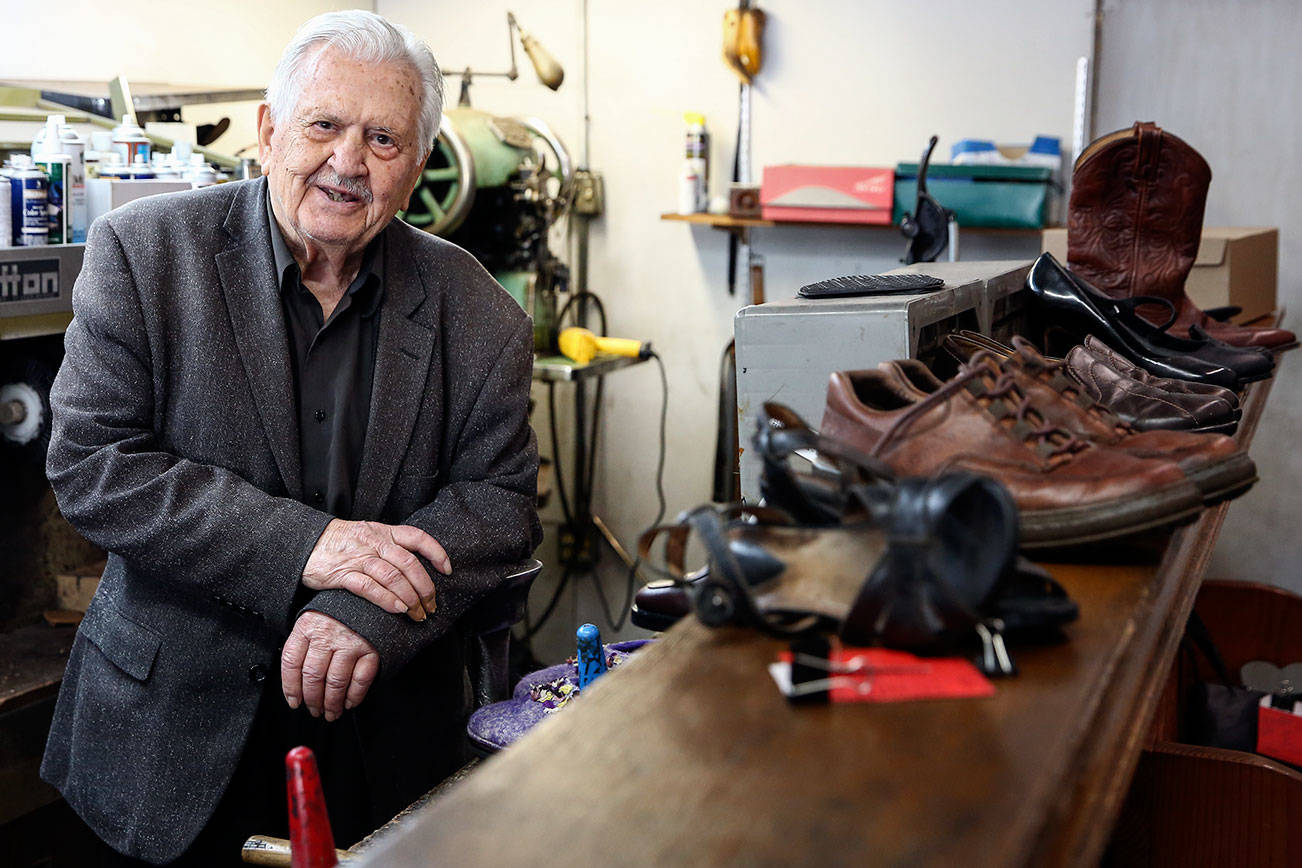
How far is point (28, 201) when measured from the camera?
7.39 ft

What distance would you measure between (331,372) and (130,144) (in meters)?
1.15

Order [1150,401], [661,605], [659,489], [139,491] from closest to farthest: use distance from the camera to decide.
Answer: [661,605], [1150,401], [139,491], [659,489]

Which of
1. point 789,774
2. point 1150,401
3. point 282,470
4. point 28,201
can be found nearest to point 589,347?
point 28,201

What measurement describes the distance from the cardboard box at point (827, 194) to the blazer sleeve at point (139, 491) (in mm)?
2242

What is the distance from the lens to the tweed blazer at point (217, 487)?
1.66 m

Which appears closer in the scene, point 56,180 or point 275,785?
point 275,785

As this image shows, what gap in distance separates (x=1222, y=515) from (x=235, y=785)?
1.42 m

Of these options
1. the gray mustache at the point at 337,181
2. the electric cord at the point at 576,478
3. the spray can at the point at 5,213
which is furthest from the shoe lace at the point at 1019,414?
the electric cord at the point at 576,478

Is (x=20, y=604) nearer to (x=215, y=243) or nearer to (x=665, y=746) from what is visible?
(x=215, y=243)

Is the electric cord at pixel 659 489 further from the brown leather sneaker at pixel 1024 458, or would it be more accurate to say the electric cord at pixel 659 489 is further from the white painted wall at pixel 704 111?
the brown leather sneaker at pixel 1024 458

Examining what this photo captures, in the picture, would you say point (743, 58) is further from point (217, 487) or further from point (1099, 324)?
point (217, 487)

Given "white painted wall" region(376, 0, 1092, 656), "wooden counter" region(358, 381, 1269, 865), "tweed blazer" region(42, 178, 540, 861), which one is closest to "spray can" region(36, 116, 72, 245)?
"tweed blazer" region(42, 178, 540, 861)

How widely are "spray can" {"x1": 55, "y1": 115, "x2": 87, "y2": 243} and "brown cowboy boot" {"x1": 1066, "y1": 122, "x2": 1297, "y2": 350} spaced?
1903mm

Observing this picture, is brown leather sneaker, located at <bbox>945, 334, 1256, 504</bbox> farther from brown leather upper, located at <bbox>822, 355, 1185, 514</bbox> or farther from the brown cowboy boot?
the brown cowboy boot
